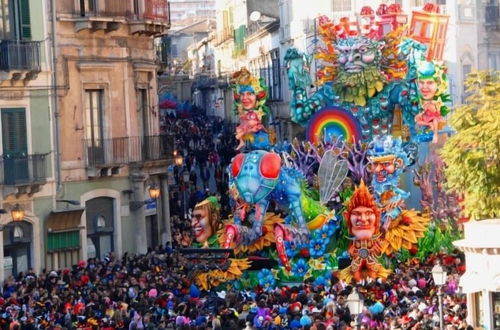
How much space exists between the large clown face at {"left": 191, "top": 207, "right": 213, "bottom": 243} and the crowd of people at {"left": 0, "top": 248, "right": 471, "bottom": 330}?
1.02 meters

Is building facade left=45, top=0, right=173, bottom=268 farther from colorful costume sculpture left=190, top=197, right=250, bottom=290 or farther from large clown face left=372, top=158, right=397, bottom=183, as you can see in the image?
large clown face left=372, top=158, right=397, bottom=183

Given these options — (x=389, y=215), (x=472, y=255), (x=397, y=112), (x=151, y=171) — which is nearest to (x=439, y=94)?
(x=397, y=112)

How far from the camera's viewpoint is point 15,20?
47.0m

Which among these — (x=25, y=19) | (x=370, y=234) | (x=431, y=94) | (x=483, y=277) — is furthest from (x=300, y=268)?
(x=483, y=277)

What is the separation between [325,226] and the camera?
46.8m

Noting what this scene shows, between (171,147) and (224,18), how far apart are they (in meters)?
42.8

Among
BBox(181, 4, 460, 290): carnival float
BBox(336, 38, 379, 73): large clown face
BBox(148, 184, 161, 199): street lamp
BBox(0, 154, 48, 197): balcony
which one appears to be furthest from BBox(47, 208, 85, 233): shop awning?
BBox(336, 38, 379, 73): large clown face

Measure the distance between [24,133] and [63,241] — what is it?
3.28 meters

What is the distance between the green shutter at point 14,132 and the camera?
46.5m

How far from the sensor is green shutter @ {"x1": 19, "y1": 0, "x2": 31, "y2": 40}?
47.1 metres

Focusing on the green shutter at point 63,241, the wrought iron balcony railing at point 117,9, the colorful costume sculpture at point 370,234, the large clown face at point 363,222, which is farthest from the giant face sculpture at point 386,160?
the wrought iron balcony railing at point 117,9

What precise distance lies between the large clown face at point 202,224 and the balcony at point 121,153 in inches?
143

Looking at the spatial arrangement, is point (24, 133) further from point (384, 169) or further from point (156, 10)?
point (384, 169)

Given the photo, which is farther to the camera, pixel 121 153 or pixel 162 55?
pixel 162 55
